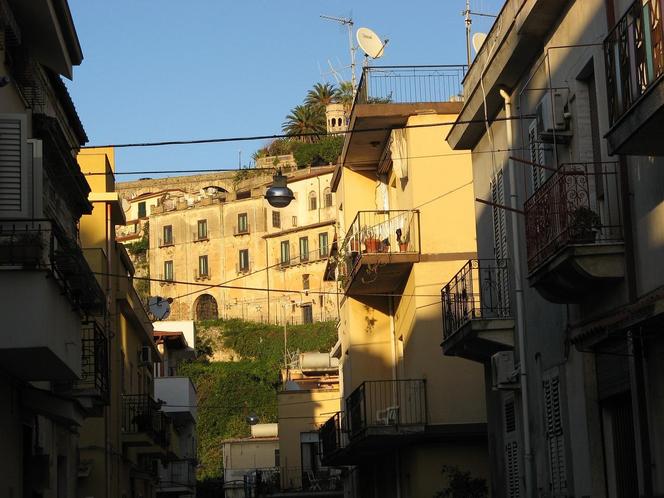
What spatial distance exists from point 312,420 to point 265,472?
1031 centimetres

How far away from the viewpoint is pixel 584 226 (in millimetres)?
13414

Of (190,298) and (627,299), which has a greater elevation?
(190,298)

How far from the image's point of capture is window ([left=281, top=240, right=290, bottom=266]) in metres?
105

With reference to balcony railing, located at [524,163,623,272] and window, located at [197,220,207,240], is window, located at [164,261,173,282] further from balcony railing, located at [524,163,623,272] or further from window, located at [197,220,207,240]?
balcony railing, located at [524,163,623,272]

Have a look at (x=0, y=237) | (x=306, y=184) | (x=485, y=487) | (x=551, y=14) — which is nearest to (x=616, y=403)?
(x=551, y=14)

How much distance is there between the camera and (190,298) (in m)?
111

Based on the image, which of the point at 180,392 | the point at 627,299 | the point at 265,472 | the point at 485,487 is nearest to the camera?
the point at 627,299

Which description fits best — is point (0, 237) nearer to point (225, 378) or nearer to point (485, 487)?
point (485, 487)

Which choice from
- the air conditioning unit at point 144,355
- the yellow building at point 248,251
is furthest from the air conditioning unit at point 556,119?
the yellow building at point 248,251

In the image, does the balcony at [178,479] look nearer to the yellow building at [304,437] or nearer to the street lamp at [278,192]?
the yellow building at [304,437]

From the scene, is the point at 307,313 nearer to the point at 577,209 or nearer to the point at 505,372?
the point at 505,372

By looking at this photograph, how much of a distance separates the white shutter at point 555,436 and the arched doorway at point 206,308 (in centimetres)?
9322

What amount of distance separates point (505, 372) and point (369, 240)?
9.14 m

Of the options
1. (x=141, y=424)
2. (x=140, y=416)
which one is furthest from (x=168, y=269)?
(x=140, y=416)
